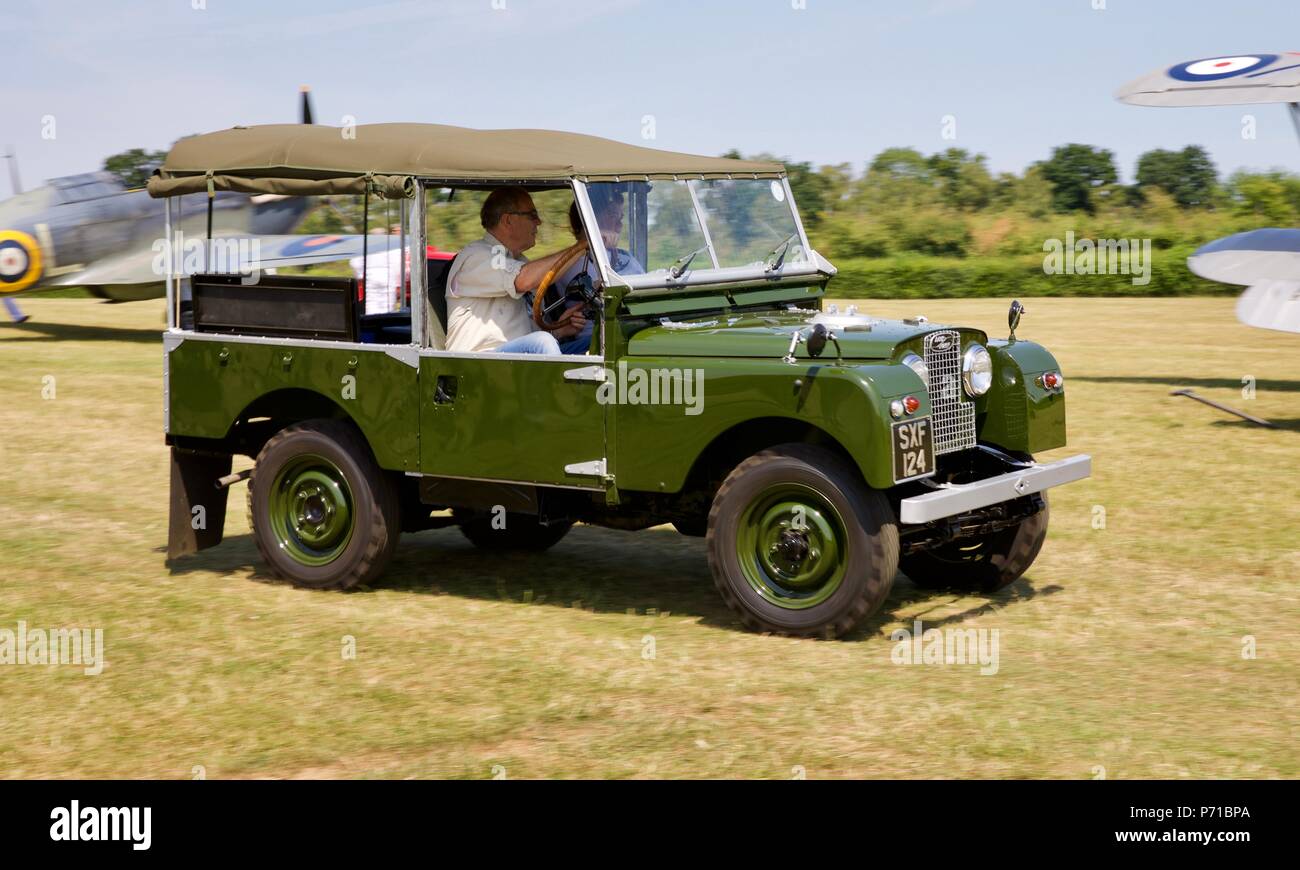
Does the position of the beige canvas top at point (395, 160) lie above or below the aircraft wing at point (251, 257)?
below

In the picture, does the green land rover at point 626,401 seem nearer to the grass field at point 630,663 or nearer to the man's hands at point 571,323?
the man's hands at point 571,323

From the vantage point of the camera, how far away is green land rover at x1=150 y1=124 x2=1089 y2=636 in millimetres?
6891

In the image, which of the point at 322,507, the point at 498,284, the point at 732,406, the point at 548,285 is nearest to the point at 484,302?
the point at 498,284

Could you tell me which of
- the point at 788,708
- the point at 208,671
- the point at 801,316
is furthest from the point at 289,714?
the point at 801,316

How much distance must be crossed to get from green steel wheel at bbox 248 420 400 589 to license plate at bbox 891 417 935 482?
2.85m

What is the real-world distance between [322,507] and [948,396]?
3387mm

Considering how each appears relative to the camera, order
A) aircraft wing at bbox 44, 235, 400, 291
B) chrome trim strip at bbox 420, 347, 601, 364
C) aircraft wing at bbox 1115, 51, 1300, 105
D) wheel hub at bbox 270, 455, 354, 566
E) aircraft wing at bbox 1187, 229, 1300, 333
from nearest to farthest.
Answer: chrome trim strip at bbox 420, 347, 601, 364 < wheel hub at bbox 270, 455, 354, 566 < aircraft wing at bbox 1187, 229, 1300, 333 < aircraft wing at bbox 1115, 51, 1300, 105 < aircraft wing at bbox 44, 235, 400, 291

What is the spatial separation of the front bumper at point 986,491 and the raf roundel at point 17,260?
22288mm

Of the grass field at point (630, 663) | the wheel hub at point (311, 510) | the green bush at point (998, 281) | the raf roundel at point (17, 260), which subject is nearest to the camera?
the grass field at point (630, 663)

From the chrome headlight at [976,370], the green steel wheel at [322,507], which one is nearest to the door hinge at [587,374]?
the green steel wheel at [322,507]

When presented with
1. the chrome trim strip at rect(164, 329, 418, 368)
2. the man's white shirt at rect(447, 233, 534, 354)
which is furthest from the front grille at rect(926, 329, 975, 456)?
the man's white shirt at rect(447, 233, 534, 354)

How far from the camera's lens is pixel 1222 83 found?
1627cm

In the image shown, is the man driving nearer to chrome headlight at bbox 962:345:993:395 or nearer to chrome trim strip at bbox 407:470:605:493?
chrome trim strip at bbox 407:470:605:493

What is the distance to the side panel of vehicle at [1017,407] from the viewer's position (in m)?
7.77
